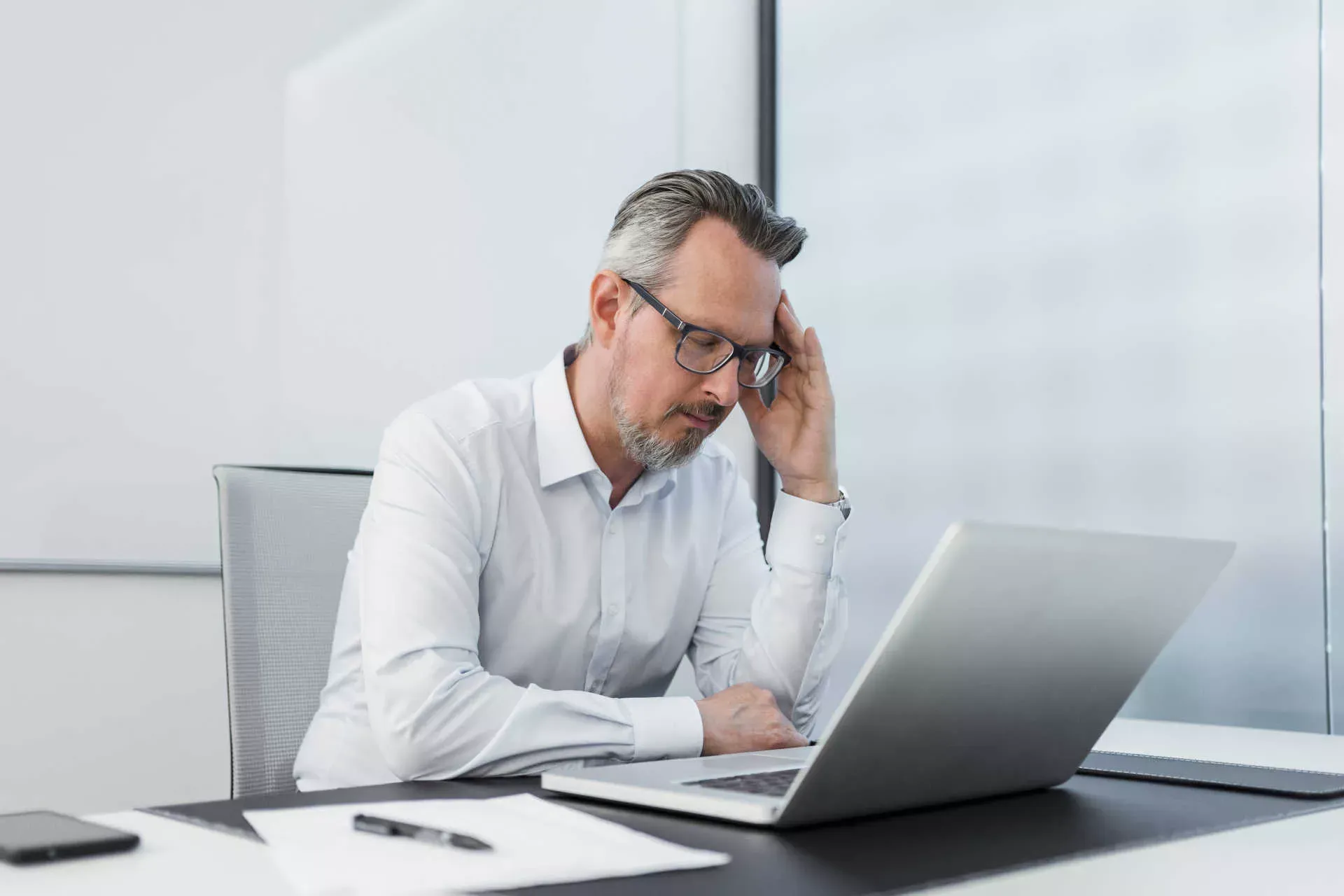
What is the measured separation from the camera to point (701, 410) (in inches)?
66.9

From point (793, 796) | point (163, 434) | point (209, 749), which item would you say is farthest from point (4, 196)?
point (793, 796)

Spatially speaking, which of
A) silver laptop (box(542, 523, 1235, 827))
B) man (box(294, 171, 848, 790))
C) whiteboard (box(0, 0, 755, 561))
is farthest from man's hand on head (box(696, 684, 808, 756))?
whiteboard (box(0, 0, 755, 561))

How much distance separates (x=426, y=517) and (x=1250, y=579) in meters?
1.64

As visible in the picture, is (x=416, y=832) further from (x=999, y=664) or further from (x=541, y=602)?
(x=541, y=602)

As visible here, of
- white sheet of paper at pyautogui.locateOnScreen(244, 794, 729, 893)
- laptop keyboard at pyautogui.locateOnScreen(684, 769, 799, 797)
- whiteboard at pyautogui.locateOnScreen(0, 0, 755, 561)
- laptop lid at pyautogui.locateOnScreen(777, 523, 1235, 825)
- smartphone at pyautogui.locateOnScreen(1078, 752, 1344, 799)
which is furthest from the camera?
whiteboard at pyautogui.locateOnScreen(0, 0, 755, 561)

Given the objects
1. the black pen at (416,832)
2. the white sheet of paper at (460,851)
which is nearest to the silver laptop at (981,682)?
the white sheet of paper at (460,851)

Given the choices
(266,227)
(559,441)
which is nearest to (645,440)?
(559,441)

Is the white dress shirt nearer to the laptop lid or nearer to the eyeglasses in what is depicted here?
the eyeglasses

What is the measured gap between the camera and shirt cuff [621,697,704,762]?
1.32m

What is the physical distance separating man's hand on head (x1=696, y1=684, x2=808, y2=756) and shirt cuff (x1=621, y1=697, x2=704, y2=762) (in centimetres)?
1

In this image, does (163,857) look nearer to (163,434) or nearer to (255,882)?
(255,882)

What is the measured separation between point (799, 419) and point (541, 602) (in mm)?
480

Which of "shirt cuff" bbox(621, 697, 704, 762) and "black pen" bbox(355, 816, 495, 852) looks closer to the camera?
"black pen" bbox(355, 816, 495, 852)

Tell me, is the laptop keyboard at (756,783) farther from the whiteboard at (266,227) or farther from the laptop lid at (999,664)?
the whiteboard at (266,227)
